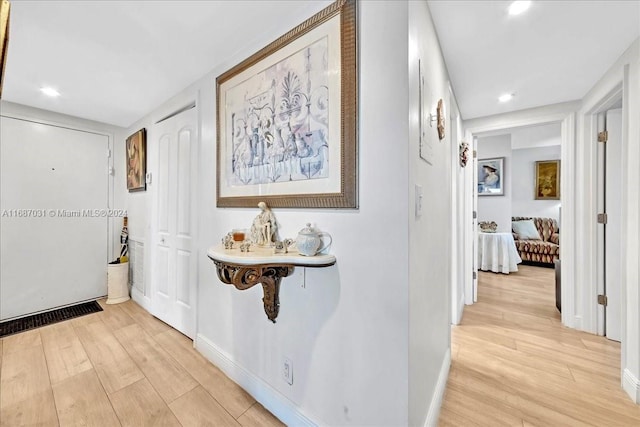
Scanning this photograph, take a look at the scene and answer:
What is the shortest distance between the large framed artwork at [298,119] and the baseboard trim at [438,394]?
3.75 feet

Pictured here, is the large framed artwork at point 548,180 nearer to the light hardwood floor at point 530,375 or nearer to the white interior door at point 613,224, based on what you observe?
the light hardwood floor at point 530,375

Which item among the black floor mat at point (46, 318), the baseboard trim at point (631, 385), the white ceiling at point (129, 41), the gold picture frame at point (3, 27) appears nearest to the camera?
the gold picture frame at point (3, 27)

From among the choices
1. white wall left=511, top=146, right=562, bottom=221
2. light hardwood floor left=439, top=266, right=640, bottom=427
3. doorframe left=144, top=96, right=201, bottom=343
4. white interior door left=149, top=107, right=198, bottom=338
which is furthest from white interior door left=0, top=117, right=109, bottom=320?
white wall left=511, top=146, right=562, bottom=221

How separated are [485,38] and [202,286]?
254 cm

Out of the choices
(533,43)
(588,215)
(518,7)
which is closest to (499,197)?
(588,215)

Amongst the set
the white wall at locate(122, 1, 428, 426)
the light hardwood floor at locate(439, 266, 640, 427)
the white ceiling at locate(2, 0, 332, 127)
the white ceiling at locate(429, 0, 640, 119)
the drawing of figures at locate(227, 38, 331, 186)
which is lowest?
the light hardwood floor at locate(439, 266, 640, 427)

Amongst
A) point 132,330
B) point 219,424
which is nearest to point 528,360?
point 219,424

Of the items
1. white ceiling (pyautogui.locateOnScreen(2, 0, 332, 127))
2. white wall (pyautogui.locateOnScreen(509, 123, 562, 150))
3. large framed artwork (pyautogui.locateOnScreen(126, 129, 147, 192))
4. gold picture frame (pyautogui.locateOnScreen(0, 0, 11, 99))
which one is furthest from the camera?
white wall (pyautogui.locateOnScreen(509, 123, 562, 150))

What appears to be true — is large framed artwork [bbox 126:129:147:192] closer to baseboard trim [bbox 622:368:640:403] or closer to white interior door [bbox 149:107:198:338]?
white interior door [bbox 149:107:198:338]

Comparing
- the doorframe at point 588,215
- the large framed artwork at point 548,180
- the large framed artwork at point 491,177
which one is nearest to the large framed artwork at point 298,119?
the doorframe at point 588,215

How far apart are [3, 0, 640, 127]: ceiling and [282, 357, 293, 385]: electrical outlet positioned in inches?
72.1

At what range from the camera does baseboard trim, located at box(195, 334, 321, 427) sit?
1344 mm

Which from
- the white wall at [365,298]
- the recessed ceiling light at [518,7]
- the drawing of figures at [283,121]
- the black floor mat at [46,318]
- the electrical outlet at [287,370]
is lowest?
the black floor mat at [46,318]

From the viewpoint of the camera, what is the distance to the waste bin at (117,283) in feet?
9.95
